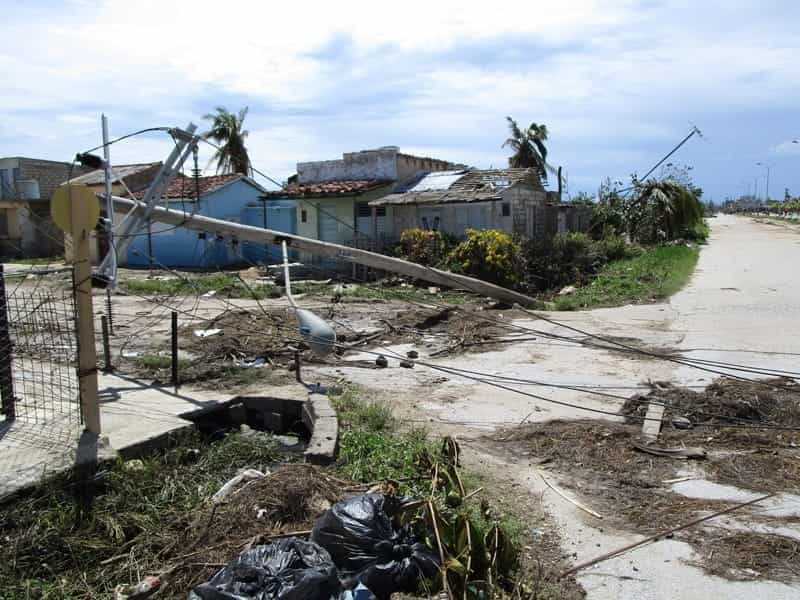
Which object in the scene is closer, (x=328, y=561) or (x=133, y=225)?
(x=328, y=561)

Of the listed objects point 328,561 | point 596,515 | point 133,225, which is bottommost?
point 596,515

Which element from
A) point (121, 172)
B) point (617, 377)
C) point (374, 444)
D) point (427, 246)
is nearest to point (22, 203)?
point (121, 172)

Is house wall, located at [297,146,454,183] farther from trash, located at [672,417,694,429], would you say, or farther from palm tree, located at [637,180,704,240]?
trash, located at [672,417,694,429]

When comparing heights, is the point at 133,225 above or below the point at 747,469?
above

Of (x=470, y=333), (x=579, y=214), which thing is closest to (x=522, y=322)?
(x=470, y=333)

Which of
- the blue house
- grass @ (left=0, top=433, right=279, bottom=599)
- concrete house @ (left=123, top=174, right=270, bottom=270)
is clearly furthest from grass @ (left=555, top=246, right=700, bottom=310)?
concrete house @ (left=123, top=174, right=270, bottom=270)

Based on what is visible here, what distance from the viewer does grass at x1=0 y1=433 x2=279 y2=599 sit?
12.5 feet

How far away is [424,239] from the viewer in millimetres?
21797

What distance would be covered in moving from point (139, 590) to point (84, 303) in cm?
249

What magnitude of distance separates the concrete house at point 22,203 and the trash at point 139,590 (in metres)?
30.9

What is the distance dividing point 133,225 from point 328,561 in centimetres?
600

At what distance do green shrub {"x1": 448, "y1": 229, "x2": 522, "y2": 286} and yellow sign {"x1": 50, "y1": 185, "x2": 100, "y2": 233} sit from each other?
1480cm

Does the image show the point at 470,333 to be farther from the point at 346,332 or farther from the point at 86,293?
the point at 86,293

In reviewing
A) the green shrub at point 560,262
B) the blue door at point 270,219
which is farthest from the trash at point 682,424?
the blue door at point 270,219
